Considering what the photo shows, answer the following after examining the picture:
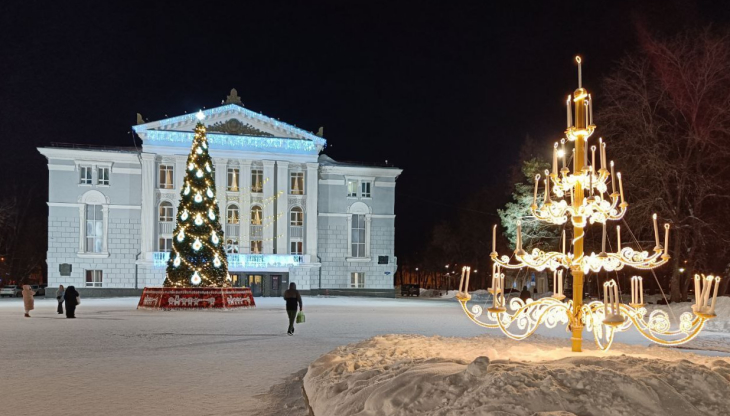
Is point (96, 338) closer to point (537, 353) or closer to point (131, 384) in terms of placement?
point (131, 384)

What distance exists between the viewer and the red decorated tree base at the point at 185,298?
31062 mm

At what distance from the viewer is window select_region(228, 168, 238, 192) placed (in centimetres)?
5431

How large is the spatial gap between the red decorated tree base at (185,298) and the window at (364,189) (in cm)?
2756

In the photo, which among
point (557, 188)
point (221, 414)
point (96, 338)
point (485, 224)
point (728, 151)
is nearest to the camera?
point (221, 414)

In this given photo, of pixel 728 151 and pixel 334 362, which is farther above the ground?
pixel 728 151

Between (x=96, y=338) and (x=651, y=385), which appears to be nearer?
(x=651, y=385)

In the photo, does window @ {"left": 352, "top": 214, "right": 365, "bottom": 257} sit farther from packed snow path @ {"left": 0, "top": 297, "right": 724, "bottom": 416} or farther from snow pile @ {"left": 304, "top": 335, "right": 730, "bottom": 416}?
snow pile @ {"left": 304, "top": 335, "right": 730, "bottom": 416}

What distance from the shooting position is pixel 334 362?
30.9 ft

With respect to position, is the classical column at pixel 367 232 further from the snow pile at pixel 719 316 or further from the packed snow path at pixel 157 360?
the packed snow path at pixel 157 360

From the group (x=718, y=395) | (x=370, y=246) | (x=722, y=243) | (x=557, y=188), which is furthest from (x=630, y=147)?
(x=370, y=246)

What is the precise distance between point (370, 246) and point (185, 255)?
27337 mm

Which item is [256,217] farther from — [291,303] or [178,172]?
[291,303]

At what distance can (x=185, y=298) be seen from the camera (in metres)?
31.3

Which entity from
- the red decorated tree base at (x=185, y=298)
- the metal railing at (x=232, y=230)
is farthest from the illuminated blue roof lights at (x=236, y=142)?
the red decorated tree base at (x=185, y=298)
